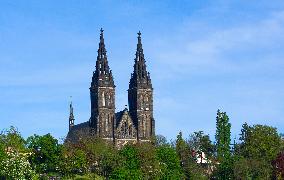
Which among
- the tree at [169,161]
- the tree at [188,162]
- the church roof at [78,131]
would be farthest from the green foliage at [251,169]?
the church roof at [78,131]

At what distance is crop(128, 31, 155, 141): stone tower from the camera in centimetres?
14450

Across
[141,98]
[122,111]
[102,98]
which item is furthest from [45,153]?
[141,98]

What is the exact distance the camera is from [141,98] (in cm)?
14588

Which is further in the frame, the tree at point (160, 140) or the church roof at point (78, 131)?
the church roof at point (78, 131)

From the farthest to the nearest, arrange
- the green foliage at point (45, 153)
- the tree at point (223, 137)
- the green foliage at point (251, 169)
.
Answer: the tree at point (223, 137), the green foliage at point (251, 169), the green foliage at point (45, 153)

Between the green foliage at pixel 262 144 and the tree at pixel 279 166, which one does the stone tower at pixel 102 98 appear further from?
the tree at pixel 279 166

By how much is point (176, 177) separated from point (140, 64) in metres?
49.9

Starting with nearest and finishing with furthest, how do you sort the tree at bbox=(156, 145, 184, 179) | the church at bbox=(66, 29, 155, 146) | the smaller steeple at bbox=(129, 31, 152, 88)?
the tree at bbox=(156, 145, 184, 179) < the church at bbox=(66, 29, 155, 146) < the smaller steeple at bbox=(129, 31, 152, 88)

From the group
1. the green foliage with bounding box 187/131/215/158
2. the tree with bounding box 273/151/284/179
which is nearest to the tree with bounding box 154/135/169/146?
the green foliage with bounding box 187/131/215/158

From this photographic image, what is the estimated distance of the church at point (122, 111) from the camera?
14150 centimetres

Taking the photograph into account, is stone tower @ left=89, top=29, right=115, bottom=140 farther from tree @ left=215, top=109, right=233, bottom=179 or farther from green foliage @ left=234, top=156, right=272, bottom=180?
green foliage @ left=234, top=156, right=272, bottom=180

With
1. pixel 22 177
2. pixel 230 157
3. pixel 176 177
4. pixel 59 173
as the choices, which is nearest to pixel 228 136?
pixel 230 157

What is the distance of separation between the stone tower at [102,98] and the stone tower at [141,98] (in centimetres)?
463

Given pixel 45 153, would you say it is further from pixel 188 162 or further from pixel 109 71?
pixel 109 71
